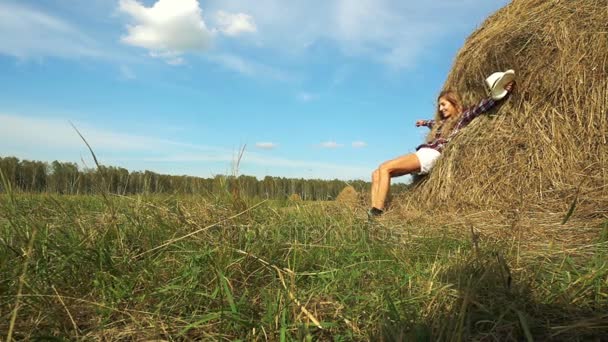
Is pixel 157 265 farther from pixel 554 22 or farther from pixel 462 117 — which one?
pixel 554 22

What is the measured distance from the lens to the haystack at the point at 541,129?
3789 mm

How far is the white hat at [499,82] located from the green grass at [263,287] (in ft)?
6.78

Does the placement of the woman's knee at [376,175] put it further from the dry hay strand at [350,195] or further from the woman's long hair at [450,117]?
the woman's long hair at [450,117]

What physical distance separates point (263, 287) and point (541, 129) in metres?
3.33

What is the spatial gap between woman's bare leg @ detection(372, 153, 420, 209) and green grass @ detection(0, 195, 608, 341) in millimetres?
1932

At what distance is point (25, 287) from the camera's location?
5.71 feet

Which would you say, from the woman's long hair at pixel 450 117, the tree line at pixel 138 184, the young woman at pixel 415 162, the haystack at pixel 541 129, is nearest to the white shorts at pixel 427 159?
the young woman at pixel 415 162

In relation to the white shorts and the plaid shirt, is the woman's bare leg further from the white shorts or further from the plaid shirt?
the plaid shirt

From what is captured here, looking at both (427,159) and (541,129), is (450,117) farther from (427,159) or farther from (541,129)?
(541,129)

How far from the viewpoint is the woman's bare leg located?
4746mm

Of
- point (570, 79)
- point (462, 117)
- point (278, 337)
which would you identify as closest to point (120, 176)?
point (278, 337)

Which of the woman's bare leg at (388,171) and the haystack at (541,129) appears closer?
the haystack at (541,129)

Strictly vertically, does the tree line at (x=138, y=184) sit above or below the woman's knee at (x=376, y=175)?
below

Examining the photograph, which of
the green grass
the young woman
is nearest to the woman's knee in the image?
the young woman
